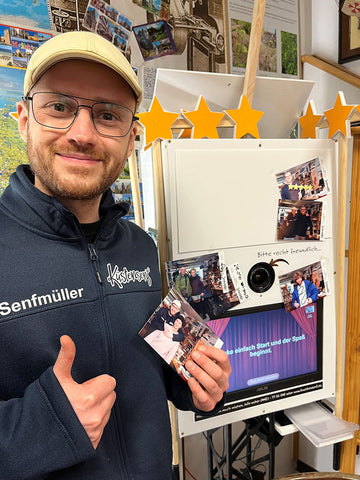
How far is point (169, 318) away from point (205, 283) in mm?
332

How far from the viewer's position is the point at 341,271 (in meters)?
1.29

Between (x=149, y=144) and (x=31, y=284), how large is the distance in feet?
1.94

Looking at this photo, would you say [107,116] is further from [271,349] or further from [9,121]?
[271,349]

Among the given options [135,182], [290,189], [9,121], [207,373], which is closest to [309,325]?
[290,189]

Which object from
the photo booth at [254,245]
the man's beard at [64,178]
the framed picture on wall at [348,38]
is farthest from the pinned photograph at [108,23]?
the framed picture on wall at [348,38]

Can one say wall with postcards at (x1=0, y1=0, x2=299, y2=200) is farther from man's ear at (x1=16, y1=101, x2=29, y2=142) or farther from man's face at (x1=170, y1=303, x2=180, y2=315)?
man's face at (x1=170, y1=303, x2=180, y2=315)

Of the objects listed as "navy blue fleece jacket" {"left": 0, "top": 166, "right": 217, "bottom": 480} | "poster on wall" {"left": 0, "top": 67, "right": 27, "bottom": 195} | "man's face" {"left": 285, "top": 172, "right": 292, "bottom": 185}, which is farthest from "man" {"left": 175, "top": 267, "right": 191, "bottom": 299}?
"poster on wall" {"left": 0, "top": 67, "right": 27, "bottom": 195}

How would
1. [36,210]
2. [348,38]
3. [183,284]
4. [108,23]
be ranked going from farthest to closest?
[348,38] < [108,23] < [183,284] < [36,210]

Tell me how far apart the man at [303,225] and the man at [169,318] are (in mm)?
595

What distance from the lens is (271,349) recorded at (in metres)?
1.25

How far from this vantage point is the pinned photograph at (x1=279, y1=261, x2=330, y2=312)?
124cm

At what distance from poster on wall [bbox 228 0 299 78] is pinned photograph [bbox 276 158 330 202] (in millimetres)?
868

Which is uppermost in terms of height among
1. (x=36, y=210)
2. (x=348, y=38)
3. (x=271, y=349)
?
(x=348, y=38)

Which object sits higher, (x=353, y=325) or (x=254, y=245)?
(x=254, y=245)
